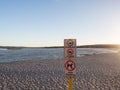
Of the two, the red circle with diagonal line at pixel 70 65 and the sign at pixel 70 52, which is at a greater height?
the sign at pixel 70 52

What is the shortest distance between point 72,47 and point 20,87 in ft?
28.6

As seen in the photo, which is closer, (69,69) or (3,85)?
(69,69)

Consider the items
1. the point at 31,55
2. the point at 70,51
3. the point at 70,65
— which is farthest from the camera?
the point at 31,55

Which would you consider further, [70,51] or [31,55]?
[31,55]

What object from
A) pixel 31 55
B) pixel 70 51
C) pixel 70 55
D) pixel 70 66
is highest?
pixel 70 51

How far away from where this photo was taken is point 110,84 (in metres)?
15.9

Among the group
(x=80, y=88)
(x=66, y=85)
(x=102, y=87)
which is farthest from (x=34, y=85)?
(x=102, y=87)

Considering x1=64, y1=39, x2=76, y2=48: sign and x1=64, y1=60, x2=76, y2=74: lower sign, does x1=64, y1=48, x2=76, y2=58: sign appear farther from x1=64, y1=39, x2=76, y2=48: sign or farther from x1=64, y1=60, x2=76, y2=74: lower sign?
x1=64, y1=60, x2=76, y2=74: lower sign

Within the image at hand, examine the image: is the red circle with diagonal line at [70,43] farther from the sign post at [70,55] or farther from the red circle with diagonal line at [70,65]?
the red circle with diagonal line at [70,65]

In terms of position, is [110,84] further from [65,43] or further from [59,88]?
[65,43]

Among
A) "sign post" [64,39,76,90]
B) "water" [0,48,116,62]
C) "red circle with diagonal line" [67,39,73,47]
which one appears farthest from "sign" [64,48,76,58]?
"water" [0,48,116,62]

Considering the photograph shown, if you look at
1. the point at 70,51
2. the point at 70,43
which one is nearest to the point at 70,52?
the point at 70,51

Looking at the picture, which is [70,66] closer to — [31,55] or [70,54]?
[70,54]

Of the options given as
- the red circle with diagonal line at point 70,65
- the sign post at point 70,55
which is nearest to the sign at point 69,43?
the sign post at point 70,55
